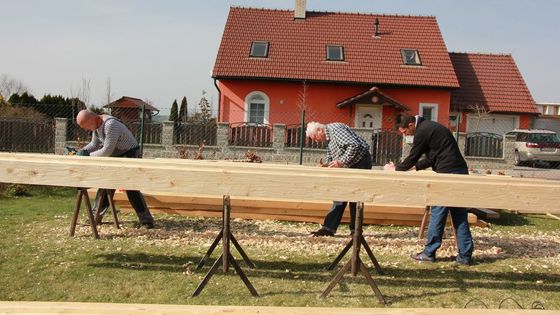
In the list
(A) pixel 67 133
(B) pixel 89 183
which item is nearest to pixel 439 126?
(B) pixel 89 183

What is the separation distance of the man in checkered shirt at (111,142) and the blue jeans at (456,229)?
375cm

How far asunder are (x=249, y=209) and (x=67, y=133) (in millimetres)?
10500

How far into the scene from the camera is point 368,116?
23.2m

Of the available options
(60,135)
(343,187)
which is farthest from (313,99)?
(343,187)

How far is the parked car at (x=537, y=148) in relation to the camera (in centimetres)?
1942

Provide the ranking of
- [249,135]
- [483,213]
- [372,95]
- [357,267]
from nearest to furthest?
[357,267] → [483,213] → [249,135] → [372,95]

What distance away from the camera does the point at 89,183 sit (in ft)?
13.9

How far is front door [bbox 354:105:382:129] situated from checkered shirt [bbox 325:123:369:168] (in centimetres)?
1694

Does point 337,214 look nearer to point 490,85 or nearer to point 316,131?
point 316,131

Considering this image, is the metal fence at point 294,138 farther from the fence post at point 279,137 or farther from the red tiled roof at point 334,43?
the red tiled roof at point 334,43

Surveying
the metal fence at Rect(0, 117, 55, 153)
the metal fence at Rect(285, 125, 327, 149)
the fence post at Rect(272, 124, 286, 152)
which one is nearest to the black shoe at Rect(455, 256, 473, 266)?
the metal fence at Rect(285, 125, 327, 149)

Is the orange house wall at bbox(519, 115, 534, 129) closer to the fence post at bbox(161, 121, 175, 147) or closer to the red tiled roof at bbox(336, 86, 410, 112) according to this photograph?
the red tiled roof at bbox(336, 86, 410, 112)

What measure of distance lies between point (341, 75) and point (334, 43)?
7.99 feet

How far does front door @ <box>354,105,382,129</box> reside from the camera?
23.1m
